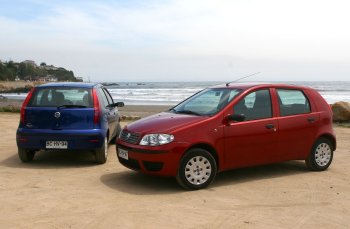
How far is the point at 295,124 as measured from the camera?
732 cm

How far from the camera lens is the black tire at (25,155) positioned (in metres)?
8.17

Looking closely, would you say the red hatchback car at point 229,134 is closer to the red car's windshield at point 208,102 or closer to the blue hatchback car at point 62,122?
the red car's windshield at point 208,102

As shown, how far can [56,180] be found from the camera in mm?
6930

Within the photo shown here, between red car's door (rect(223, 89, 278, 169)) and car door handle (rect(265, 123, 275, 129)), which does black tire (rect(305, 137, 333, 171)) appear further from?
car door handle (rect(265, 123, 275, 129))

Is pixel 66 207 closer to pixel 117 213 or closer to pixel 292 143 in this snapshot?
pixel 117 213

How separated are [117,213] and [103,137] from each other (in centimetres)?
295

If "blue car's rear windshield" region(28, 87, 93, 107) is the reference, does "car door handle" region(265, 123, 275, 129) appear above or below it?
below

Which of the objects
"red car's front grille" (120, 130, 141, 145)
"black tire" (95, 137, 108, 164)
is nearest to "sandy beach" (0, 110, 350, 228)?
"black tire" (95, 137, 108, 164)

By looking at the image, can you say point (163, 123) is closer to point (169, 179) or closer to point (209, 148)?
point (209, 148)

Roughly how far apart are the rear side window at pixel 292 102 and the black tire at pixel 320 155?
635 mm

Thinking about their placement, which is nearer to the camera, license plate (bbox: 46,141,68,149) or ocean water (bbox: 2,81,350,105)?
license plate (bbox: 46,141,68,149)

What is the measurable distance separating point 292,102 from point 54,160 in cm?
472

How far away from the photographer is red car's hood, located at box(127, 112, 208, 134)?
634cm

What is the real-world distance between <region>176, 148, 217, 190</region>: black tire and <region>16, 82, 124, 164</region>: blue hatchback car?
87.3 inches
